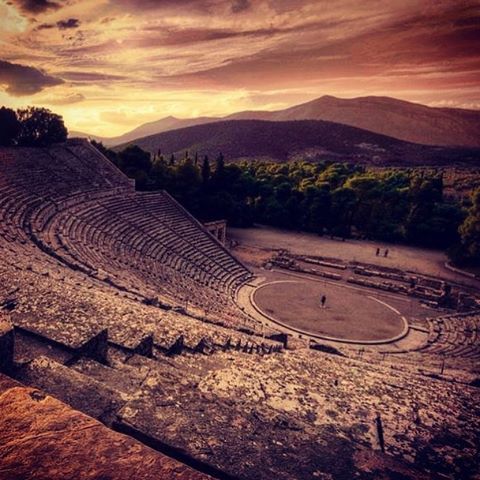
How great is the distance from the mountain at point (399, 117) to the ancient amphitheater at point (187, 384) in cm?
11751

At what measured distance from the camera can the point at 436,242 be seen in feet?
110

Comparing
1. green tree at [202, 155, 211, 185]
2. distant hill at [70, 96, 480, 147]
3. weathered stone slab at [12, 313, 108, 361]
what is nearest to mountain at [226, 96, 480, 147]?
distant hill at [70, 96, 480, 147]

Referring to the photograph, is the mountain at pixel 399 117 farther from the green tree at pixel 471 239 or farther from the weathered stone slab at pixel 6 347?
the weathered stone slab at pixel 6 347

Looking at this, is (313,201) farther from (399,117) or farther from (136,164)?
(399,117)

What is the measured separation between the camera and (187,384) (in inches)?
135

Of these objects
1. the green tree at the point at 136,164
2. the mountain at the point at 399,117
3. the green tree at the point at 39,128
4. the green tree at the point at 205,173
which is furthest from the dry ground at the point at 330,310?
the mountain at the point at 399,117

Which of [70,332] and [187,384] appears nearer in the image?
[187,384]

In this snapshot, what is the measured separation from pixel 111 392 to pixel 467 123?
141m

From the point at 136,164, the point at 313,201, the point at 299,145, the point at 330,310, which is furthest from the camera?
the point at 299,145

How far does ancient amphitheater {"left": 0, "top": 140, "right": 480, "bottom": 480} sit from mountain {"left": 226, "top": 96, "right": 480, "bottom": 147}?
117506mm

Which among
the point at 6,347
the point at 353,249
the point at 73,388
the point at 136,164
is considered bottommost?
the point at 353,249

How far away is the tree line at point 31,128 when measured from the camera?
88.1 ft

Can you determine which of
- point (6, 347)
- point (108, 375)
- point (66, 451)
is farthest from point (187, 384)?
point (66, 451)

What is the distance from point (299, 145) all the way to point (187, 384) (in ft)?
346
